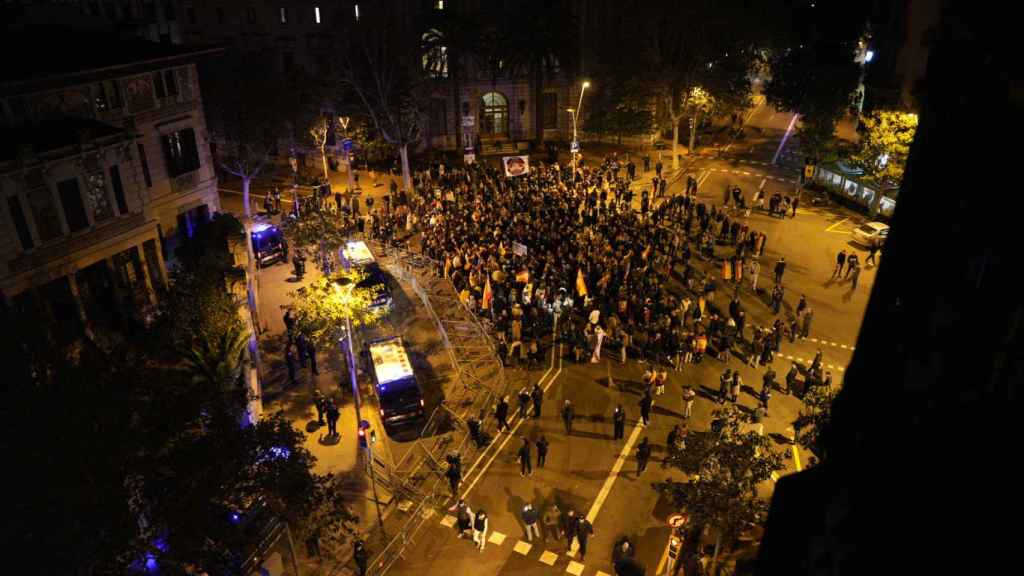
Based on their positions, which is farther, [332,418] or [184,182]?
[184,182]

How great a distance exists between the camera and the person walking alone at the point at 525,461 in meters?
19.9

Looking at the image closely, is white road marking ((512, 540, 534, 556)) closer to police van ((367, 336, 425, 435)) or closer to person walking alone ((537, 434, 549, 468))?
person walking alone ((537, 434, 549, 468))

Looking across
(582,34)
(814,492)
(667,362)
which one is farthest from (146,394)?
(582,34)

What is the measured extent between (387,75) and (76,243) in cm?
2861

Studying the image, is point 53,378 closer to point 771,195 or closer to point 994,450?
point 994,450

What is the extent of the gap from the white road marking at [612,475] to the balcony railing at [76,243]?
19.5 m

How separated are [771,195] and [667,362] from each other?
24.0 meters

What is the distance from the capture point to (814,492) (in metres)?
6.81

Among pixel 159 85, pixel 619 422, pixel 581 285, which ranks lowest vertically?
pixel 619 422

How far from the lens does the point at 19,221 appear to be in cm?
2147

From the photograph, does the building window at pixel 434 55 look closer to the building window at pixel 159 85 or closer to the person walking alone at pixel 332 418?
the building window at pixel 159 85

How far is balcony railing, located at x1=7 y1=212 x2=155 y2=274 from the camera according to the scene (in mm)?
21656

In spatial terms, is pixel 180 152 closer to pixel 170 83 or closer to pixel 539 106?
pixel 170 83

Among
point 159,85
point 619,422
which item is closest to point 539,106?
point 159,85
